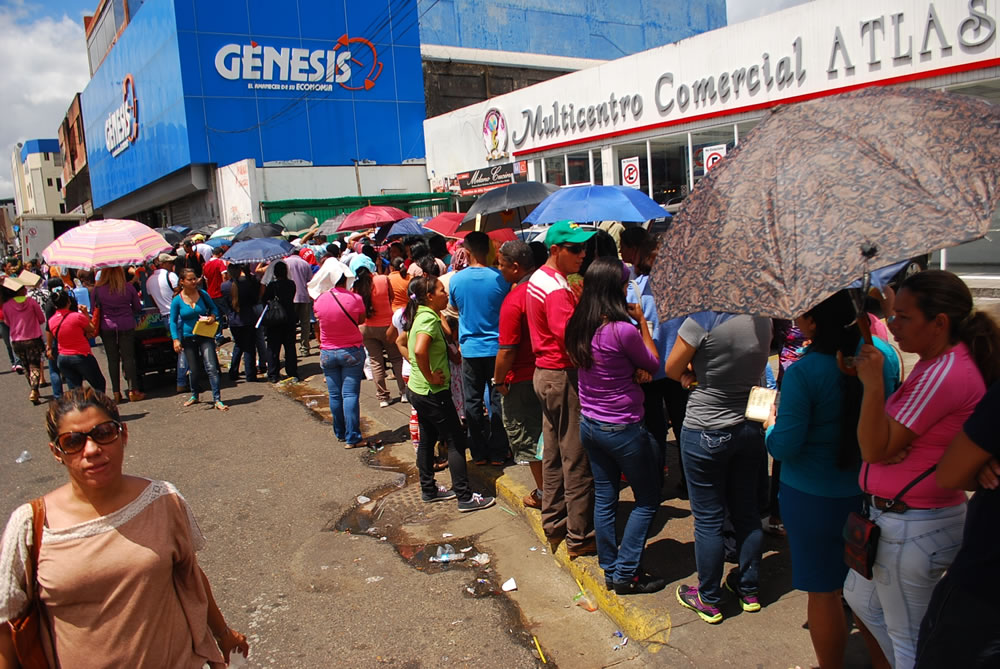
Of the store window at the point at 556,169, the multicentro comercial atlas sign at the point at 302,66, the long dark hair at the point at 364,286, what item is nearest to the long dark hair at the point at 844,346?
the long dark hair at the point at 364,286

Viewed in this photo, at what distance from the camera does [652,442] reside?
3.83 m

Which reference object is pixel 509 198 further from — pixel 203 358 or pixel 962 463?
pixel 962 463

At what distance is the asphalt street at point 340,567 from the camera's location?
382cm

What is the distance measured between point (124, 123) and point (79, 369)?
Result: 107ft

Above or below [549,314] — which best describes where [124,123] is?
above

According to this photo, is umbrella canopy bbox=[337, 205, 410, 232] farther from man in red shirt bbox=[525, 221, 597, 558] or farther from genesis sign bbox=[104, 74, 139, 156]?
genesis sign bbox=[104, 74, 139, 156]

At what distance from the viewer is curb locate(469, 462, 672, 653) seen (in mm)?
3598

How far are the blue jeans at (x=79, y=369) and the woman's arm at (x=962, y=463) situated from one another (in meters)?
9.43

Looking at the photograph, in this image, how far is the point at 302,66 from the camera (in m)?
29.7

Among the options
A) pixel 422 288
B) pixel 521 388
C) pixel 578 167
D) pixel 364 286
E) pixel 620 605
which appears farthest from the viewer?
pixel 578 167

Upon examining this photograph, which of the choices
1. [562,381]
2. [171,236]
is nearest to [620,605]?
[562,381]

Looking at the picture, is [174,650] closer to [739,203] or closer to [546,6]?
[739,203]

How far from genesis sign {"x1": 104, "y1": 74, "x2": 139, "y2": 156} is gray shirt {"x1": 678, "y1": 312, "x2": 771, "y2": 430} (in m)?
37.0

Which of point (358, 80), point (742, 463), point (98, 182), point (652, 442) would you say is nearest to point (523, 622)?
point (652, 442)
